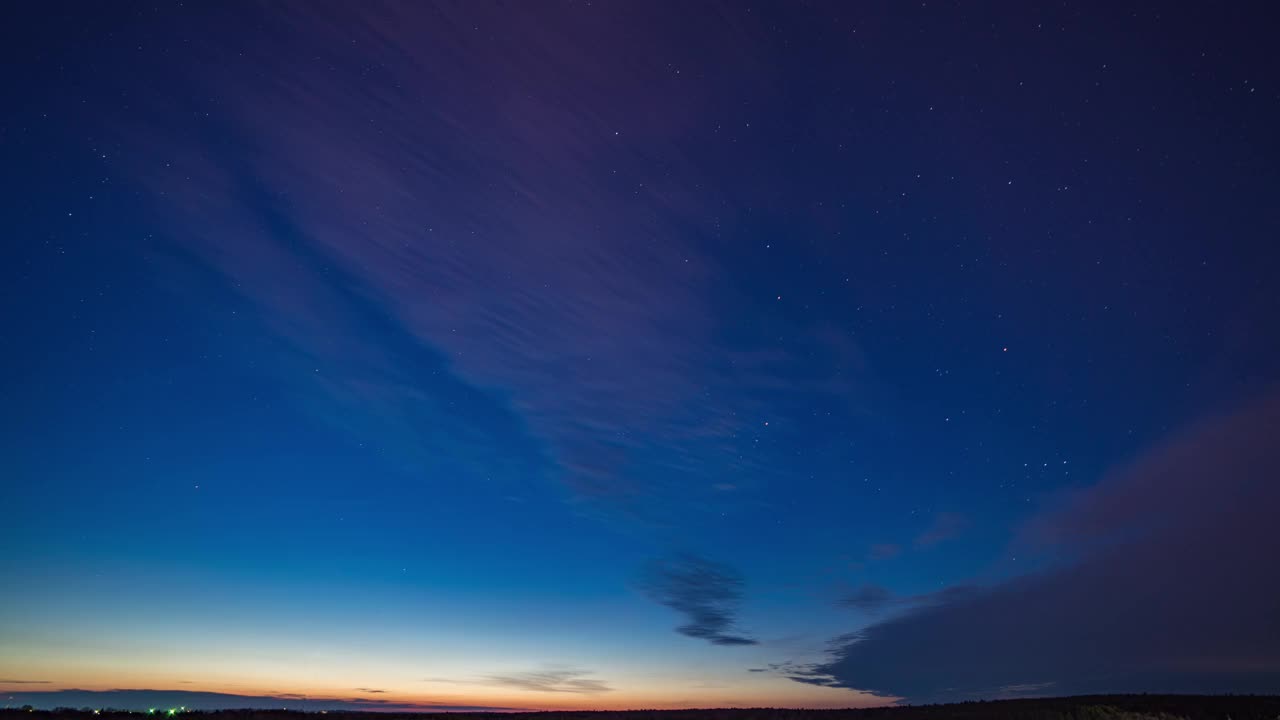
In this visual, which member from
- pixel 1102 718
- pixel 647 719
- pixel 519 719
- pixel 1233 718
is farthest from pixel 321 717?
pixel 1233 718

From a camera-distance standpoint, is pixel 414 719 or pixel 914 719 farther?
pixel 414 719

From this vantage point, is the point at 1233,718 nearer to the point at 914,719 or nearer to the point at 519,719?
Result: the point at 914,719

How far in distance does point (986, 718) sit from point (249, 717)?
101 ft

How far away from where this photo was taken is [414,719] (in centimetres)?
3316

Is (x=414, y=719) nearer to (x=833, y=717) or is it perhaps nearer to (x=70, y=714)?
(x=70, y=714)

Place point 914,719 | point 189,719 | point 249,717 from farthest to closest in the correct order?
point 914,719 → point 249,717 → point 189,719

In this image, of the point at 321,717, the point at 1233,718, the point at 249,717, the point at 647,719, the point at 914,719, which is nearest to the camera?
the point at 1233,718

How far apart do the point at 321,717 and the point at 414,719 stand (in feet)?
14.9

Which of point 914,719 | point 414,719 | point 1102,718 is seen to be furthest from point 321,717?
point 1102,718

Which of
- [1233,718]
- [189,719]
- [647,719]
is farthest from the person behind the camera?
[647,719]

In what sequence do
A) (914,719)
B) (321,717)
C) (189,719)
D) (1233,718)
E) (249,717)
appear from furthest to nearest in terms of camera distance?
(321,717) → (914,719) → (249,717) → (189,719) → (1233,718)

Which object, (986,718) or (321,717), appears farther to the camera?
(321,717)

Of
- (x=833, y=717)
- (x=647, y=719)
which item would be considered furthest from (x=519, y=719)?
(x=833, y=717)

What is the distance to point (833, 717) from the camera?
34844 millimetres
